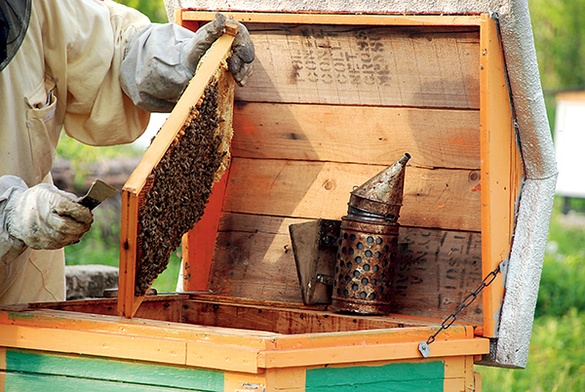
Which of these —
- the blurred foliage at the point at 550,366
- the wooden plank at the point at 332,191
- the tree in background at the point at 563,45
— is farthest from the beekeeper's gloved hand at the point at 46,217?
the tree in background at the point at 563,45

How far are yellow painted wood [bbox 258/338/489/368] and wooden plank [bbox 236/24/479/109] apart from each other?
71 centimetres

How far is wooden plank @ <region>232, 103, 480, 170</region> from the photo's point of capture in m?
2.66

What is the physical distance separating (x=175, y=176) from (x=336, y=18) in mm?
667

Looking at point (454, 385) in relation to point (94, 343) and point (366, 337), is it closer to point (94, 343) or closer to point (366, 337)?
point (366, 337)

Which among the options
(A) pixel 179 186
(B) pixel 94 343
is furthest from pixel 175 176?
(B) pixel 94 343

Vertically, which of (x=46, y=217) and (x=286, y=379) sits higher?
(x=46, y=217)

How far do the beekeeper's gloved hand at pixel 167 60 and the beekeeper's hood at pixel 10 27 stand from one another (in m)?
0.44

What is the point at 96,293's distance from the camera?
169 inches

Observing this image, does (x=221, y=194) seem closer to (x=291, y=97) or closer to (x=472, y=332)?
(x=291, y=97)

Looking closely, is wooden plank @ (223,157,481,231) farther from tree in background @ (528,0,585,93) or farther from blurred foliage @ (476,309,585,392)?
tree in background @ (528,0,585,93)

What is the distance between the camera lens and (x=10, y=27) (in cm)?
215

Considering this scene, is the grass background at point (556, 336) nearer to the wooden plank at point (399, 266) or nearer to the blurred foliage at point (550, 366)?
the blurred foliage at point (550, 366)

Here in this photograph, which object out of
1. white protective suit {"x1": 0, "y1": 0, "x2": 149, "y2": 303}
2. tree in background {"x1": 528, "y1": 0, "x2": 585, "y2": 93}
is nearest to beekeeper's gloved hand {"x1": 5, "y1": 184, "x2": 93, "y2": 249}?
white protective suit {"x1": 0, "y1": 0, "x2": 149, "y2": 303}

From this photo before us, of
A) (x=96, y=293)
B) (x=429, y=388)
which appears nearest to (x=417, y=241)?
(x=429, y=388)
